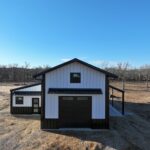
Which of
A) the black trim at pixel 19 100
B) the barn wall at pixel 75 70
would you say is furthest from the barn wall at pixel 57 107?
the black trim at pixel 19 100

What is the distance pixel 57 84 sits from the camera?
19.2 meters

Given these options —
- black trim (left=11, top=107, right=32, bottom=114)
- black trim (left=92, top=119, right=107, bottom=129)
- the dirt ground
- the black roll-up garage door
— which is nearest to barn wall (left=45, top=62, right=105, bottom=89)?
the black roll-up garage door

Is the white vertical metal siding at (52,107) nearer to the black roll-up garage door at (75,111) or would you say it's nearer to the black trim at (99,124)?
the black roll-up garage door at (75,111)

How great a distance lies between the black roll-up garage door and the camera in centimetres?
1920

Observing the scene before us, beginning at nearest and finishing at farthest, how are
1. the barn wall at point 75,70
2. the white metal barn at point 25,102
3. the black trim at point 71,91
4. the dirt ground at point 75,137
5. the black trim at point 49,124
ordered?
1. the dirt ground at point 75,137
2. the black trim at point 71,91
3. the black trim at point 49,124
4. the barn wall at point 75,70
5. the white metal barn at point 25,102

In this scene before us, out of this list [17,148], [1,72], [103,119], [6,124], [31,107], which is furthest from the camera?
[1,72]

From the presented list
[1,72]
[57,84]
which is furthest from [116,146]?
[1,72]

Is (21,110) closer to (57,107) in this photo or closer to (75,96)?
(57,107)

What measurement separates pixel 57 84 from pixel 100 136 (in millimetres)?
4666

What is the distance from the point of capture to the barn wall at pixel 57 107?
18984mm

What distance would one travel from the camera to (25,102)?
82.9 ft

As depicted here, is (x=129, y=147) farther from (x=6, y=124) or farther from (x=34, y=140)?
(x=6, y=124)

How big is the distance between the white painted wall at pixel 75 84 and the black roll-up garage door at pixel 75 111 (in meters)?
0.35

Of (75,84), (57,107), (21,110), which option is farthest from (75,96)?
(21,110)
